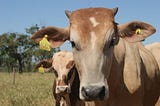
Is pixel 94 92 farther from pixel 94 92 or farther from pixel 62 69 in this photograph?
pixel 62 69

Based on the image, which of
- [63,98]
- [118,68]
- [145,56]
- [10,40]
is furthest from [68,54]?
[10,40]

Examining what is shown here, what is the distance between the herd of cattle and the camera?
4355 millimetres

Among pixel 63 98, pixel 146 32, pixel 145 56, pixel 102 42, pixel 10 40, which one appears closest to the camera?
pixel 102 42

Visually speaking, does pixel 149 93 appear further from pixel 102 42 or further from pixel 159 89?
pixel 102 42

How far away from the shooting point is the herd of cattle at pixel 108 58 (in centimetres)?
436

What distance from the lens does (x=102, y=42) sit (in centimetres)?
447

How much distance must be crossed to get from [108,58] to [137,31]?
678mm

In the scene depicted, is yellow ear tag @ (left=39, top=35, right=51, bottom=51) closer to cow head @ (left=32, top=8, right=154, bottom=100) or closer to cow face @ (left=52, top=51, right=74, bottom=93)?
cow head @ (left=32, top=8, right=154, bottom=100)

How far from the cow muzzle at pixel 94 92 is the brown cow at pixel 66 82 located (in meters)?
3.62

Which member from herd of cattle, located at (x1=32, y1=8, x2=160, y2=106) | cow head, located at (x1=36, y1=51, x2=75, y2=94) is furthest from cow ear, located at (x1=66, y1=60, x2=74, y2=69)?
herd of cattle, located at (x1=32, y1=8, x2=160, y2=106)

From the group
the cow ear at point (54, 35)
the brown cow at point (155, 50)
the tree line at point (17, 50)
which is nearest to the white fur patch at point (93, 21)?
the cow ear at point (54, 35)

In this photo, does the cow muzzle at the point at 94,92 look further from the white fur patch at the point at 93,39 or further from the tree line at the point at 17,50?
the tree line at the point at 17,50

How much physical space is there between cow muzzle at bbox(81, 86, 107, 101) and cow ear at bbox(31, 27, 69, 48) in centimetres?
104

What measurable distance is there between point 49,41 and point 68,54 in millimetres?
3714
